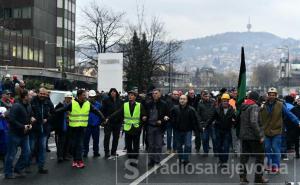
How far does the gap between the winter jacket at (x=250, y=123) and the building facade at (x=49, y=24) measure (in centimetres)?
5712

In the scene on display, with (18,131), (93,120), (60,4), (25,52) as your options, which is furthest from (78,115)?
(60,4)

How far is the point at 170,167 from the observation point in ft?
44.2

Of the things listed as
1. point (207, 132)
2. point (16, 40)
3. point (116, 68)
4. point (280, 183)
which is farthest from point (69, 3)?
point (280, 183)

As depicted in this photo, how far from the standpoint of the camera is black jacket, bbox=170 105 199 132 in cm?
1399

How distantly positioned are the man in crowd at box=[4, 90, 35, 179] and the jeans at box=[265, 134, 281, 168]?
5272 millimetres

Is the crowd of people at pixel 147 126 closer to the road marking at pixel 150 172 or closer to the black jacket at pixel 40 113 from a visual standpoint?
the black jacket at pixel 40 113

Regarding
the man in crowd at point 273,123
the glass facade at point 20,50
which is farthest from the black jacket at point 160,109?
the glass facade at point 20,50

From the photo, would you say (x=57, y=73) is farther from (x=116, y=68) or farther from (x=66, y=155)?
(x=66, y=155)

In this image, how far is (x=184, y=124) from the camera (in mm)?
13984

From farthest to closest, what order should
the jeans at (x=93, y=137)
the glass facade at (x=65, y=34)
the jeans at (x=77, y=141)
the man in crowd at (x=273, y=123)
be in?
the glass facade at (x=65, y=34)
the jeans at (x=93, y=137)
the jeans at (x=77, y=141)
the man in crowd at (x=273, y=123)

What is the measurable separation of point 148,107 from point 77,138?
195 cm

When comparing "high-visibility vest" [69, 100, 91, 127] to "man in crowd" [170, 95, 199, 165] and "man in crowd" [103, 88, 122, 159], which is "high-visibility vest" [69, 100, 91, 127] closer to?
"man in crowd" [103, 88, 122, 159]

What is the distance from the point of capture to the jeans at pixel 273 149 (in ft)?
40.3

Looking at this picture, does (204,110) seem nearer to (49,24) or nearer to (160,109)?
(160,109)
